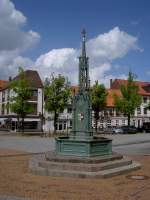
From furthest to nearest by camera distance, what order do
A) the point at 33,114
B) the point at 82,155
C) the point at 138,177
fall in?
the point at 33,114, the point at 82,155, the point at 138,177

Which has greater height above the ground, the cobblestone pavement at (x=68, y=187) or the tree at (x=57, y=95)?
the tree at (x=57, y=95)

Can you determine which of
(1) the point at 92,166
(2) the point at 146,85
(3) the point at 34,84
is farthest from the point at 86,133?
(2) the point at 146,85

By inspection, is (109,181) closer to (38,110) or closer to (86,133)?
(86,133)

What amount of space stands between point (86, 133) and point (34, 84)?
5642cm

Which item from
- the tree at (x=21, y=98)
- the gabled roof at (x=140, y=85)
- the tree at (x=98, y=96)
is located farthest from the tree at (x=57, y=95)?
the gabled roof at (x=140, y=85)

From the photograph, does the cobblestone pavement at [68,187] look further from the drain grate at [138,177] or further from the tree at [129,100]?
the tree at [129,100]

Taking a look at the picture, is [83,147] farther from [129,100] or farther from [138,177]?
[129,100]

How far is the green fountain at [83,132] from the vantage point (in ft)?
53.7

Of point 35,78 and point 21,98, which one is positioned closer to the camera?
point 21,98

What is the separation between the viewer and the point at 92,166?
14461 millimetres

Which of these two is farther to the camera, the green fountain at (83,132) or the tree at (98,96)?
the tree at (98,96)

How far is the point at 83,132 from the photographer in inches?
700

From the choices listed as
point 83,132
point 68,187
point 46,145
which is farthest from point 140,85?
point 68,187

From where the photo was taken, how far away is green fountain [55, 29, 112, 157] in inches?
644
